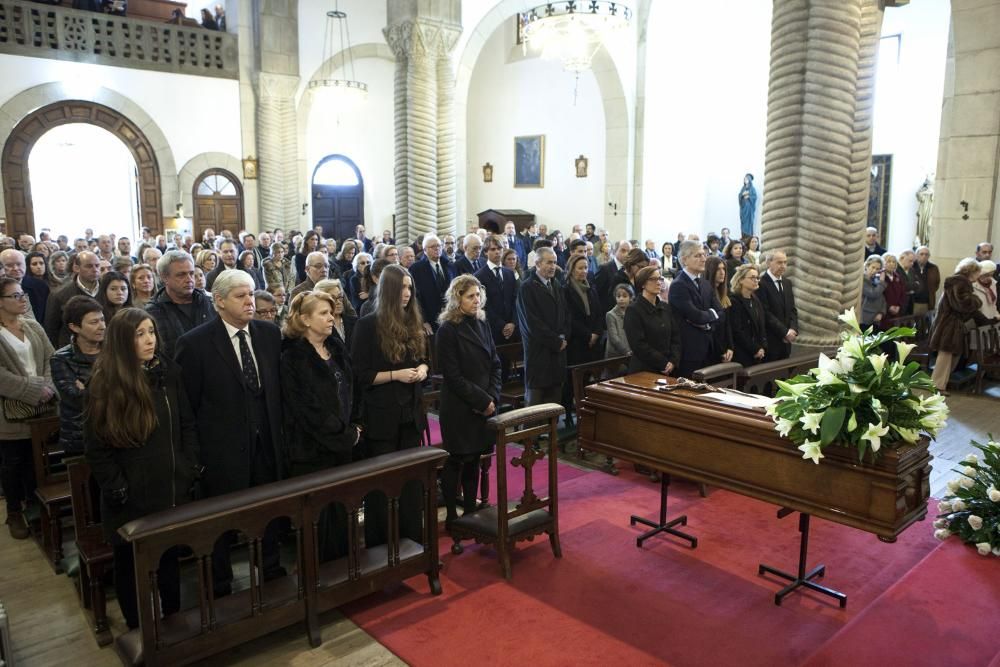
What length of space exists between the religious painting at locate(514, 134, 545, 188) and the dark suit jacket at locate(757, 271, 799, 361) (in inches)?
505

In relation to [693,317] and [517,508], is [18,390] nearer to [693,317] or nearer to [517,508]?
[517,508]

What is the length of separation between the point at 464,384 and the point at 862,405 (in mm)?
1905

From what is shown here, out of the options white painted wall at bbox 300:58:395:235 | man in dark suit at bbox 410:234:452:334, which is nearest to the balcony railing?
white painted wall at bbox 300:58:395:235

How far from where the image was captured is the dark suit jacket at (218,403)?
3.32m

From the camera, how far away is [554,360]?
18.9 feet

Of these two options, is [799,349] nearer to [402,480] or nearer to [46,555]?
[402,480]

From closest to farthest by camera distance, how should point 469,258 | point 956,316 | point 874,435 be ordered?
1. point 874,435
2. point 956,316
3. point 469,258

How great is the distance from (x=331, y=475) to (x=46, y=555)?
2.03m

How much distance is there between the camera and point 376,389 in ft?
12.7

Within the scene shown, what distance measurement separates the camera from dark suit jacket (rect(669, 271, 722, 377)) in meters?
5.49

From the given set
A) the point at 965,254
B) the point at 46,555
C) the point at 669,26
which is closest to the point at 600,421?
the point at 46,555

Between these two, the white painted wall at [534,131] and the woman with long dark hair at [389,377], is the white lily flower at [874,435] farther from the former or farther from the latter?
the white painted wall at [534,131]

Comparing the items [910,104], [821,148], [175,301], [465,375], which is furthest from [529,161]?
[465,375]

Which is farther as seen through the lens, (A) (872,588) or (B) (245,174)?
(B) (245,174)
